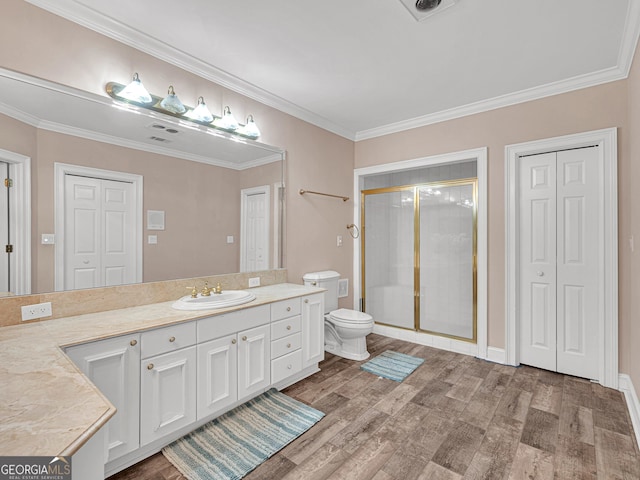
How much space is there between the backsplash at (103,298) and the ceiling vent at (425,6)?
231cm

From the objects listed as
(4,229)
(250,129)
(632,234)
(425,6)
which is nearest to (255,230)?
(250,129)

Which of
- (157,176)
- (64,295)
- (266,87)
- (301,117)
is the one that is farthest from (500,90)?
(64,295)

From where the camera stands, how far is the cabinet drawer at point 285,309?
2.41 meters

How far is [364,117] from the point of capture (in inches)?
139

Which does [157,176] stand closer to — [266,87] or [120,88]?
[120,88]

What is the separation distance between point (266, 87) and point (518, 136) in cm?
242

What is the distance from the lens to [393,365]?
3.02m

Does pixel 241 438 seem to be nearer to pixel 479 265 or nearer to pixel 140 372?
pixel 140 372

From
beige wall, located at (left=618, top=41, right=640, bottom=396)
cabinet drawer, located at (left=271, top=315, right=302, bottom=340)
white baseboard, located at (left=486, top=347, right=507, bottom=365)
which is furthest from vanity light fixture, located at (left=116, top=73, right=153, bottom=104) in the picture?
white baseboard, located at (left=486, top=347, right=507, bottom=365)

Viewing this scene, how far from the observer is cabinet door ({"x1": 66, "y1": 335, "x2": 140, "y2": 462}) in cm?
152

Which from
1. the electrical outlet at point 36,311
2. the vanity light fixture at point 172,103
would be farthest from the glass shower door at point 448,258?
the electrical outlet at point 36,311

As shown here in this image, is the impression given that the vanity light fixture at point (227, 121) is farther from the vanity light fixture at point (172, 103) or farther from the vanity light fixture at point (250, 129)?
the vanity light fixture at point (172, 103)

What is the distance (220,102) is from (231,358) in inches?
80.8

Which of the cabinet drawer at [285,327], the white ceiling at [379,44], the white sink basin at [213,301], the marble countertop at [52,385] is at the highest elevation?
the white ceiling at [379,44]
